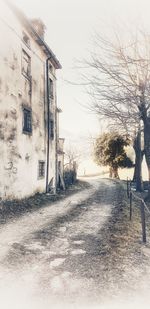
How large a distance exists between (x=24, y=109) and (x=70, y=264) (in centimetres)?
1043

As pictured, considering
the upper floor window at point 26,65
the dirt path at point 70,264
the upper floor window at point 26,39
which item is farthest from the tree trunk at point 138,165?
the dirt path at point 70,264

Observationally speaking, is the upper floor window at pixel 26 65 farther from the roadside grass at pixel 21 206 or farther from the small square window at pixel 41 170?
the roadside grass at pixel 21 206

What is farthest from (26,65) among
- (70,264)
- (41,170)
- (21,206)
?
(70,264)

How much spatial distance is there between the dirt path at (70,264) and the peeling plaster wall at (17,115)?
345 cm

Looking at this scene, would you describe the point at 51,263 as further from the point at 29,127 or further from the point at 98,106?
the point at 29,127

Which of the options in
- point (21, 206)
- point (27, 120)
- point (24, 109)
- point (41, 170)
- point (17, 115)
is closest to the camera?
point (21, 206)

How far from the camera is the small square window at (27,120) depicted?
15.6 meters

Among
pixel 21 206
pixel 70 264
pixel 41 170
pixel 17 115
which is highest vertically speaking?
pixel 17 115

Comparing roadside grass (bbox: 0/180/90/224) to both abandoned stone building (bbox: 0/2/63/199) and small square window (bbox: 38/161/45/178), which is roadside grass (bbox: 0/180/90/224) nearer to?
abandoned stone building (bbox: 0/2/63/199)

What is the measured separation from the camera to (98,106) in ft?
43.8

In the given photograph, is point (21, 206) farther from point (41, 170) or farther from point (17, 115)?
point (41, 170)

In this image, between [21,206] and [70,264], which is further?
[21,206]

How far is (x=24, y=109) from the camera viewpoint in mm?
15578

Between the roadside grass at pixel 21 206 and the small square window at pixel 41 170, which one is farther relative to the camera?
the small square window at pixel 41 170
